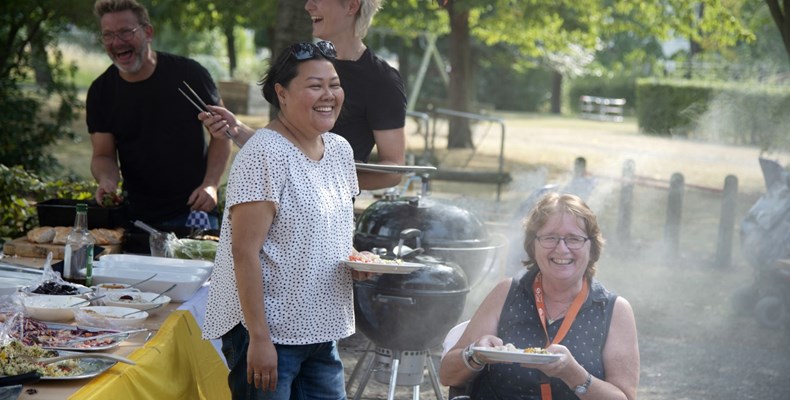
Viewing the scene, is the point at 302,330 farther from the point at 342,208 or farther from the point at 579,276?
the point at 579,276

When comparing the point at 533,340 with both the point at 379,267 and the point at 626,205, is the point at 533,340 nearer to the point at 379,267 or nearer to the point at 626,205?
the point at 379,267

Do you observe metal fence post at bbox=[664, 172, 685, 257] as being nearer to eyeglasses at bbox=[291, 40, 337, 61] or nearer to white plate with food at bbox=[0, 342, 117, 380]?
eyeglasses at bbox=[291, 40, 337, 61]

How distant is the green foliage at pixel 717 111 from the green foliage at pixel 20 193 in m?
13.3

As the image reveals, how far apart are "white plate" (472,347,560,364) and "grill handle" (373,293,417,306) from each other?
1.34 meters

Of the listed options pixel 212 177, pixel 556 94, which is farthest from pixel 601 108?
pixel 212 177

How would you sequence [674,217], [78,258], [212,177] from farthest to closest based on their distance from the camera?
[674,217] → [212,177] → [78,258]

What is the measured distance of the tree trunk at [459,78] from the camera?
1920cm

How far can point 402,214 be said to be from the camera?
5324 millimetres

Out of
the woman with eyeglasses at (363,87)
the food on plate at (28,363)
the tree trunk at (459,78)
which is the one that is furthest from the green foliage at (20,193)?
the tree trunk at (459,78)

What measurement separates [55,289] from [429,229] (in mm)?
2248

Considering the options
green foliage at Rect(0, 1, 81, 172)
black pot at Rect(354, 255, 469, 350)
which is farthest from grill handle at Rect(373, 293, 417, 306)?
green foliage at Rect(0, 1, 81, 172)

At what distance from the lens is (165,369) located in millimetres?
3283

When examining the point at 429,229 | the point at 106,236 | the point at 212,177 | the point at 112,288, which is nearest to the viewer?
the point at 112,288

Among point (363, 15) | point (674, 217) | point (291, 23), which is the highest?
point (291, 23)
